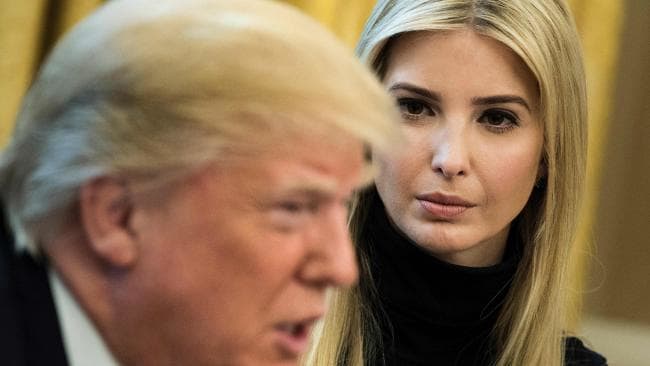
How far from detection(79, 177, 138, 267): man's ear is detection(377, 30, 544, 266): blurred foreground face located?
72 centimetres

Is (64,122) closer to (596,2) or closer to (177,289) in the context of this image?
(177,289)

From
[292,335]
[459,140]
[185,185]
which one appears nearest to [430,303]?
[459,140]

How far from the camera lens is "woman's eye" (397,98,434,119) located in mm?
1545

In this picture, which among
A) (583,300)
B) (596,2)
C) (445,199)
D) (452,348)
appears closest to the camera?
(445,199)

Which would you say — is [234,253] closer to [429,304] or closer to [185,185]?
[185,185]

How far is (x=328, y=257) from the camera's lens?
839 mm

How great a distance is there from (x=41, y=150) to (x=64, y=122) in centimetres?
4

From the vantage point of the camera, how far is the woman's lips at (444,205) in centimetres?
150

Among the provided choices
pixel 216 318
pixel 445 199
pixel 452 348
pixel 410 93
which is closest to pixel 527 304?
pixel 452 348

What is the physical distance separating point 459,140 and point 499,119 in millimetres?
97

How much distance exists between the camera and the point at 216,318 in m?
0.81

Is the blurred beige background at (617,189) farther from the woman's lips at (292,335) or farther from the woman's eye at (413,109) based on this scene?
the woman's lips at (292,335)

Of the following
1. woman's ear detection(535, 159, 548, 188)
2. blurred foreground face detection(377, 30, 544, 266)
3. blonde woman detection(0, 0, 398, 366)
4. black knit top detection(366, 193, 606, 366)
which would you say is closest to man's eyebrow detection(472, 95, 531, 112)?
blurred foreground face detection(377, 30, 544, 266)

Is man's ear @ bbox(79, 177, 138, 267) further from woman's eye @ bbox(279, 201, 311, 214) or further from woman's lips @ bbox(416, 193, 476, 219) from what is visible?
woman's lips @ bbox(416, 193, 476, 219)
